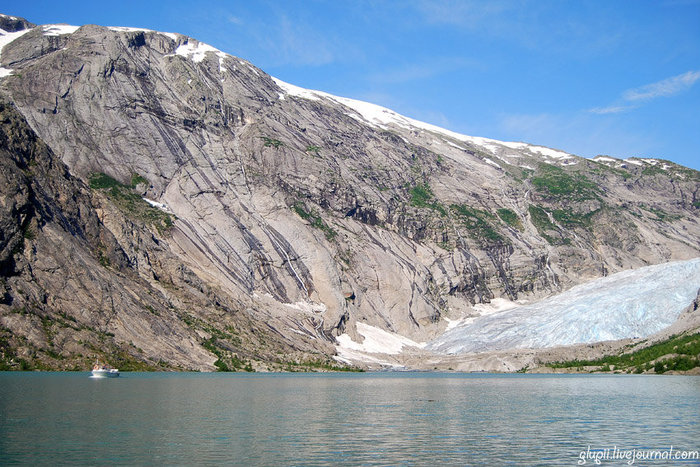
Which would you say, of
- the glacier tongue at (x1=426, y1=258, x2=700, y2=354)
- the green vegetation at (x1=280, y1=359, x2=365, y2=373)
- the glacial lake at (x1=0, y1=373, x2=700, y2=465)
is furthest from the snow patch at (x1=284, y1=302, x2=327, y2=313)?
the glacial lake at (x1=0, y1=373, x2=700, y2=465)

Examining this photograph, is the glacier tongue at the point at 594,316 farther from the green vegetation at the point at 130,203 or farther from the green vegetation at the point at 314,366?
the green vegetation at the point at 130,203

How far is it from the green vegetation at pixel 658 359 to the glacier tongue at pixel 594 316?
2079 centimetres

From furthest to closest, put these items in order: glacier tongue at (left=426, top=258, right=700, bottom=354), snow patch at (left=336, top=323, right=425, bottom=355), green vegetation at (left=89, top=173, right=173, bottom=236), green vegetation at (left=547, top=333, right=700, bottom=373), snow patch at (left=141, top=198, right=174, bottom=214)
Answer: snow patch at (left=141, top=198, right=174, bottom=214) < snow patch at (left=336, top=323, right=425, bottom=355) < glacier tongue at (left=426, top=258, right=700, bottom=354) < green vegetation at (left=89, top=173, right=173, bottom=236) < green vegetation at (left=547, top=333, right=700, bottom=373)

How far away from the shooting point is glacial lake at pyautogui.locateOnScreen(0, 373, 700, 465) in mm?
30781

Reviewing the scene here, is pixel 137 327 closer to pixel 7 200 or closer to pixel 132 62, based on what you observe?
pixel 7 200

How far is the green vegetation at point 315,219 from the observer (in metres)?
187

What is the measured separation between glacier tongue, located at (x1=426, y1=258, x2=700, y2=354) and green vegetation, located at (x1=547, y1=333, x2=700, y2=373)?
20786 mm

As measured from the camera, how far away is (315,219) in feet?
621

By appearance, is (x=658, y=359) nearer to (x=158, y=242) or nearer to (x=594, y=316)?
(x=594, y=316)

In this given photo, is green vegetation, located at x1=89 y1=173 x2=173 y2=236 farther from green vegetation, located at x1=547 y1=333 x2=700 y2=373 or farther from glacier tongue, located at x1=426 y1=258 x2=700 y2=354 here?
green vegetation, located at x1=547 y1=333 x2=700 y2=373

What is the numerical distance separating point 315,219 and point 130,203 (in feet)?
174

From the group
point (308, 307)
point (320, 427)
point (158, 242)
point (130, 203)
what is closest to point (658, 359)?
point (308, 307)

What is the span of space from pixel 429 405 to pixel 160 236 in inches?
A: 4211

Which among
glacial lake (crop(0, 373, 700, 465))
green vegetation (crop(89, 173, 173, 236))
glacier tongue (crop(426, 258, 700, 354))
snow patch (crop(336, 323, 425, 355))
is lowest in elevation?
glacial lake (crop(0, 373, 700, 465))
